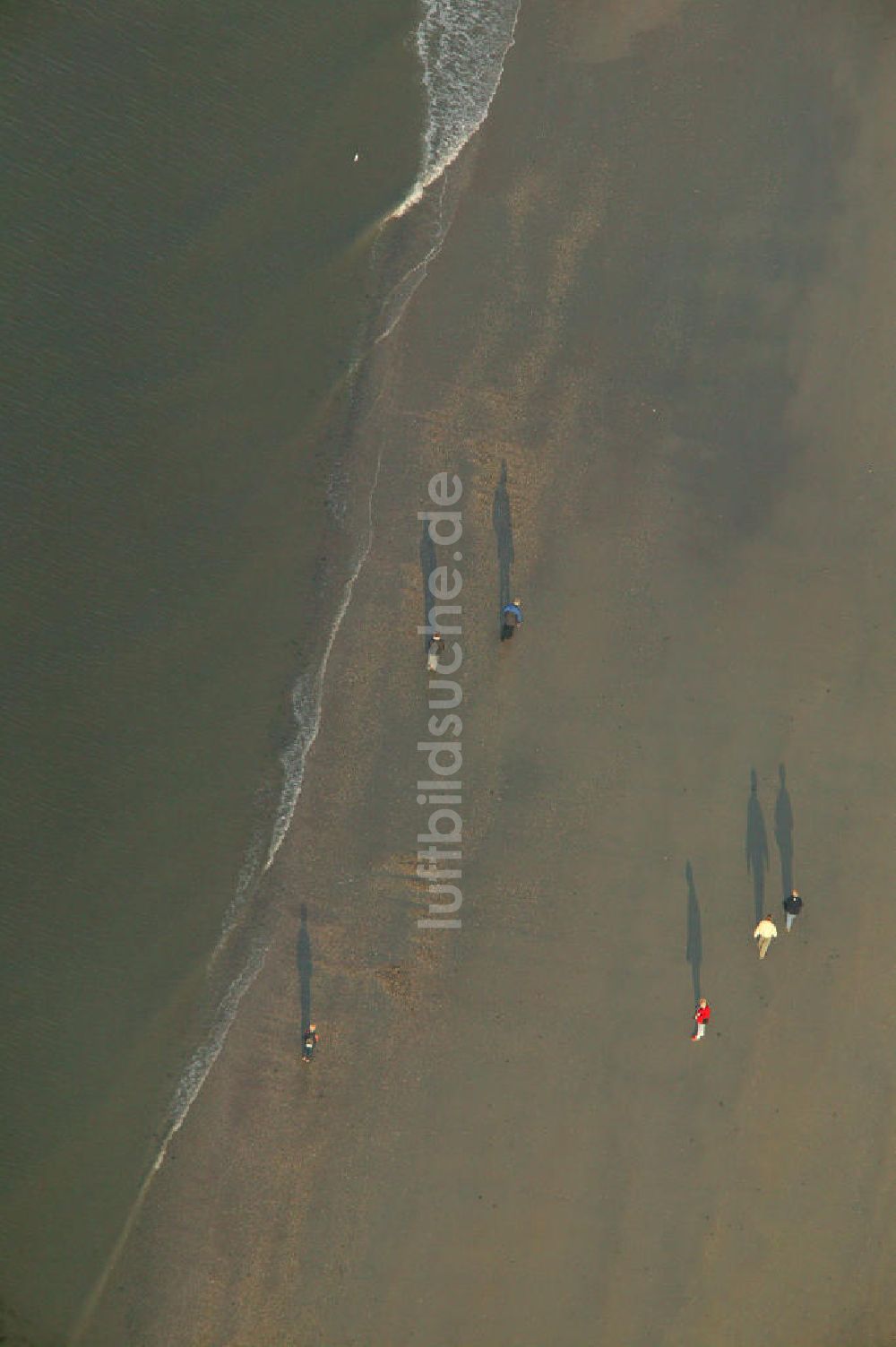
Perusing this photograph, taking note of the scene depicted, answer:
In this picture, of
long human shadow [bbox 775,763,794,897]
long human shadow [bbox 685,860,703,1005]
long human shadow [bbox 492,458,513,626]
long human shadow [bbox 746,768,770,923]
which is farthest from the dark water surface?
long human shadow [bbox 775,763,794,897]

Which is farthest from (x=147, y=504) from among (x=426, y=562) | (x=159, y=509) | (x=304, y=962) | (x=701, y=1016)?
(x=701, y=1016)

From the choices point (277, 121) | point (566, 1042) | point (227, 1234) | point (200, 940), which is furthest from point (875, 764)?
point (277, 121)

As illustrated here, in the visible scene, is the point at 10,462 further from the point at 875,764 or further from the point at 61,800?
the point at 875,764

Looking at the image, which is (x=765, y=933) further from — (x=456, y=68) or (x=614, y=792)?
(x=456, y=68)

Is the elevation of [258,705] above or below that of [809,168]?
below

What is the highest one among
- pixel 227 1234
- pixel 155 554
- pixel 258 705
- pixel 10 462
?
pixel 10 462

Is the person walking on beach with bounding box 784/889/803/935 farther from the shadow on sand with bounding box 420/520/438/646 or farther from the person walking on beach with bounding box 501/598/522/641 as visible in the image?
the shadow on sand with bounding box 420/520/438/646

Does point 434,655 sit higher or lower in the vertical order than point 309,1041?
higher
